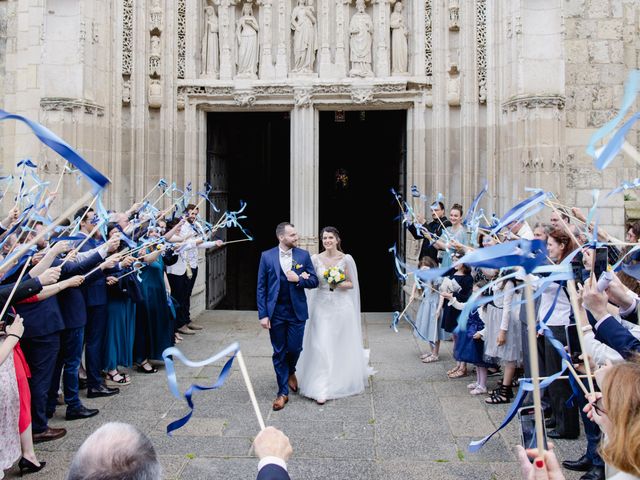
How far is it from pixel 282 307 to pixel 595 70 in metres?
7.41

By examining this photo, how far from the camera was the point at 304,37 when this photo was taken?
40.7ft

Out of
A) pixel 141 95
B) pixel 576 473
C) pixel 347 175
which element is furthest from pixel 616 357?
pixel 347 175

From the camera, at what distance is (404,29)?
1239cm

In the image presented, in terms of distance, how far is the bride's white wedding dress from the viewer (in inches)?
294

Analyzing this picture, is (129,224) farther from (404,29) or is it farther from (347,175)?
(347,175)

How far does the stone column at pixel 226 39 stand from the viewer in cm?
1252

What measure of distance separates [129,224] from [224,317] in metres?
5.02

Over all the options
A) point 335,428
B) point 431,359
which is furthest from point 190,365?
point 431,359

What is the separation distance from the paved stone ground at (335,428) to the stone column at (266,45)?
5.82 m

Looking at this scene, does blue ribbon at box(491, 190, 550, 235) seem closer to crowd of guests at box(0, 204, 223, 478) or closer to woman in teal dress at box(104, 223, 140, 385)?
crowd of guests at box(0, 204, 223, 478)

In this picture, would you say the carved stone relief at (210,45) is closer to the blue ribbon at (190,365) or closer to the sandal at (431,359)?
the sandal at (431,359)

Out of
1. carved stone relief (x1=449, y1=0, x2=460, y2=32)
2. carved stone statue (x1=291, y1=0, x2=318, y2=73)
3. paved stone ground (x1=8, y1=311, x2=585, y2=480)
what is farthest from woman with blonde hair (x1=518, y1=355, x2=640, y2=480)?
carved stone statue (x1=291, y1=0, x2=318, y2=73)

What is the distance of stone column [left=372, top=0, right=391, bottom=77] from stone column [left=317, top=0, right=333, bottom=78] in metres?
0.82

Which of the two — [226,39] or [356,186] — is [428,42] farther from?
[356,186]
